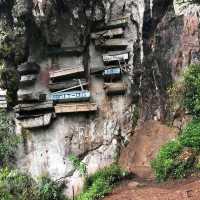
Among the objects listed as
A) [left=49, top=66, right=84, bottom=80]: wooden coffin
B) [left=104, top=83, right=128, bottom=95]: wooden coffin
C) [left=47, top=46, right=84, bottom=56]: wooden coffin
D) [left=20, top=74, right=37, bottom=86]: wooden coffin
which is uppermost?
[left=47, top=46, right=84, bottom=56]: wooden coffin

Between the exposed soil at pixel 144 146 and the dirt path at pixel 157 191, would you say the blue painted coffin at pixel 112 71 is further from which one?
the dirt path at pixel 157 191

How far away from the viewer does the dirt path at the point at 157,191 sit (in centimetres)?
1256

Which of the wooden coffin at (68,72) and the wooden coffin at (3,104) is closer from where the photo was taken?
the wooden coffin at (68,72)

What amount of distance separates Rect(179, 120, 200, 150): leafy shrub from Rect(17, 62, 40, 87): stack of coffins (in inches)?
212

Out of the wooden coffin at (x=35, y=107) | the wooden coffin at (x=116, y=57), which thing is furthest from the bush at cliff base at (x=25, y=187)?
the wooden coffin at (x=116, y=57)

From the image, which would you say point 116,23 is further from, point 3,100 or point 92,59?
point 3,100

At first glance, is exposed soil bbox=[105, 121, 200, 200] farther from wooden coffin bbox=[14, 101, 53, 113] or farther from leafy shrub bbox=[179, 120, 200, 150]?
wooden coffin bbox=[14, 101, 53, 113]

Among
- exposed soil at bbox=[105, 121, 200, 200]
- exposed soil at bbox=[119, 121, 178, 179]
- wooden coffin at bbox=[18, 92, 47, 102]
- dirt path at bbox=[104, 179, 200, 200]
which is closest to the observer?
dirt path at bbox=[104, 179, 200, 200]

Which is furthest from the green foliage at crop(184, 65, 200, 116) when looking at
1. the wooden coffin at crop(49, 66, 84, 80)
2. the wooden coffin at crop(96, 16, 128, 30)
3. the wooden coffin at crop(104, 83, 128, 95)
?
the wooden coffin at crop(49, 66, 84, 80)

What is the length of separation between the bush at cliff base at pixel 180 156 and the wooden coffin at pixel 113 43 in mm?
3963

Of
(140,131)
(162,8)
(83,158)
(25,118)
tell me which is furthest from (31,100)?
(162,8)

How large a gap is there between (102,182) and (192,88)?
354 centimetres

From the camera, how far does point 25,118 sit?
685 inches

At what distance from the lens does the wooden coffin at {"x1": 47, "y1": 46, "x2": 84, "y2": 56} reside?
57.6 ft
